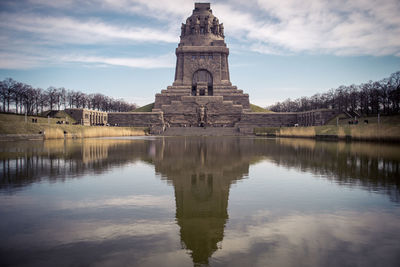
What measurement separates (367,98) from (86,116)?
167 ft

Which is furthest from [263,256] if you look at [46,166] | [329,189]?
[46,166]

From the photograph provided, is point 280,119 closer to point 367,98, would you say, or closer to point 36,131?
point 367,98

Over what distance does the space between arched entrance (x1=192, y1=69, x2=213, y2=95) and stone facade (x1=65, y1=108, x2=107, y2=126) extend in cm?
2205

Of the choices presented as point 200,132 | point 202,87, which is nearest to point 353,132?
point 200,132

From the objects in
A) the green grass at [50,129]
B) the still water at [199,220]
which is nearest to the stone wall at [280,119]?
the green grass at [50,129]

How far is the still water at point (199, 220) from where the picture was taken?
370cm

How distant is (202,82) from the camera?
72.1m

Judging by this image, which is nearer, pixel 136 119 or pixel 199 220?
pixel 199 220

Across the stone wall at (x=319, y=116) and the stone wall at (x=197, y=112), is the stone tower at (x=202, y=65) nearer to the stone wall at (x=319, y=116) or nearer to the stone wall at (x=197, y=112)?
the stone wall at (x=197, y=112)

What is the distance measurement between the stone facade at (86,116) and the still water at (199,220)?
167 feet

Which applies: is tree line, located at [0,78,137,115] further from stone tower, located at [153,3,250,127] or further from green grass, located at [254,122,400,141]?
green grass, located at [254,122,400,141]

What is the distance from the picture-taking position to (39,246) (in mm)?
3947

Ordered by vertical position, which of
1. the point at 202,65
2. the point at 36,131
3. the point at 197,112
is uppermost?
the point at 202,65

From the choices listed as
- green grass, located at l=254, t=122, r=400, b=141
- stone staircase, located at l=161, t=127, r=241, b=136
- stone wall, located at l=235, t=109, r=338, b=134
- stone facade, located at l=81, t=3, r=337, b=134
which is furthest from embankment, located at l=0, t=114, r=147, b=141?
stone wall, located at l=235, t=109, r=338, b=134
